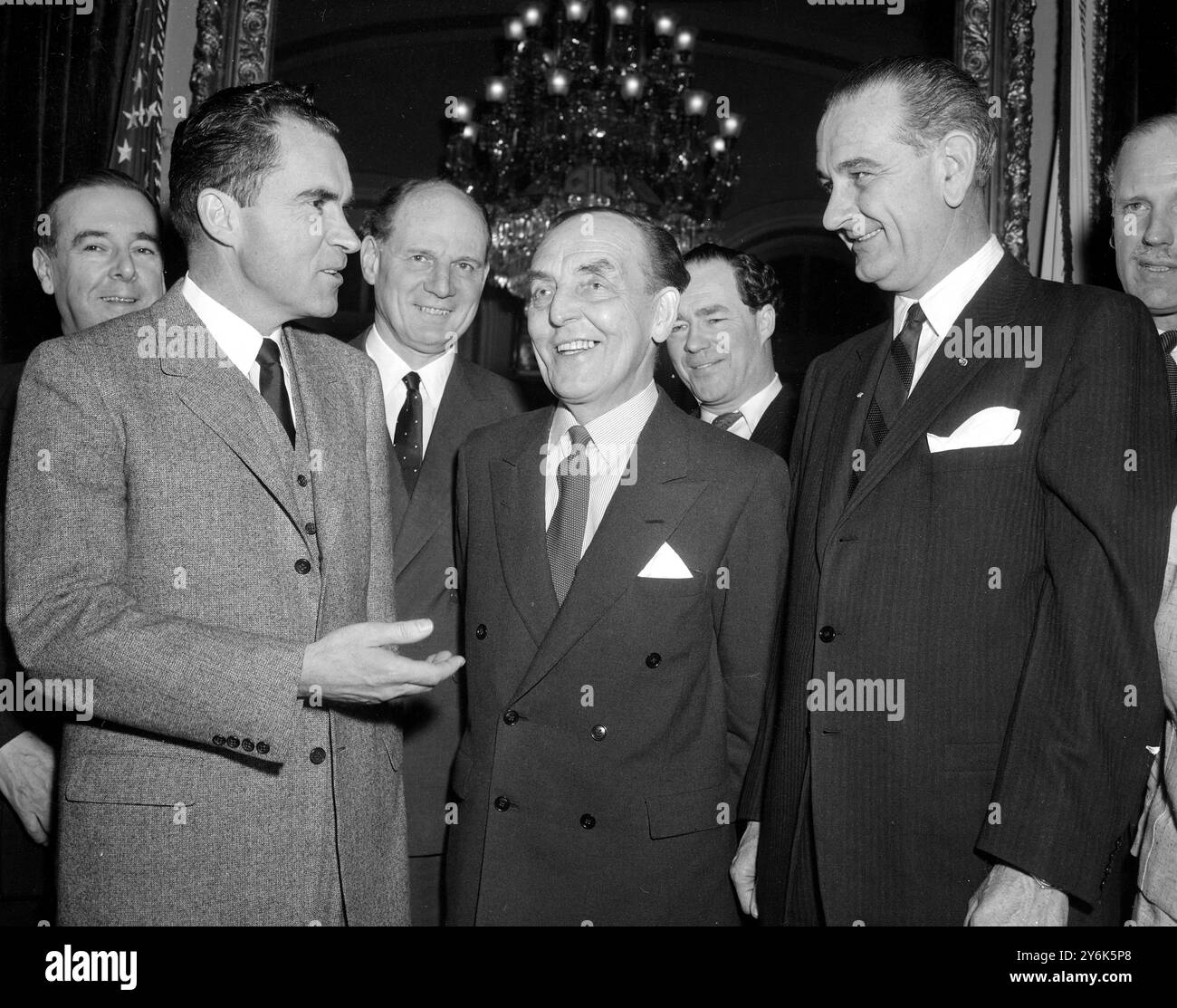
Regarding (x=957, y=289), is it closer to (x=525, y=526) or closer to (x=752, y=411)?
(x=525, y=526)

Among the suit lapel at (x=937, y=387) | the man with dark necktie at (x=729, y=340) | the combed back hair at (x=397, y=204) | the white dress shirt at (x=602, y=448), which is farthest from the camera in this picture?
the man with dark necktie at (x=729, y=340)

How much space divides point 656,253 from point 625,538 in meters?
0.67

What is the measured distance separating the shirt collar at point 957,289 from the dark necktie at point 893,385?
0.03 meters

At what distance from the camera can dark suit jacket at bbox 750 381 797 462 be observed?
2912mm

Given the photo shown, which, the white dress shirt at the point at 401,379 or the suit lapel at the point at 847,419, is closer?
the suit lapel at the point at 847,419

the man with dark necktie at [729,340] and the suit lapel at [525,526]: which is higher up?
the man with dark necktie at [729,340]

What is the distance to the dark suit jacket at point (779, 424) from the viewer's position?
291 centimetres

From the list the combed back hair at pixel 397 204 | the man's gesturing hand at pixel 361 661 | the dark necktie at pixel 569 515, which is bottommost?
the man's gesturing hand at pixel 361 661

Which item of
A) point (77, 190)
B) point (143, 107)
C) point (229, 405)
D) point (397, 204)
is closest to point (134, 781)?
point (229, 405)

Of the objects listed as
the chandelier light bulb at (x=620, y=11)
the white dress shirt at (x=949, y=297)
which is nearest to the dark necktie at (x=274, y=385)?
the white dress shirt at (x=949, y=297)

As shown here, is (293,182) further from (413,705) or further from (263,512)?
(413,705)

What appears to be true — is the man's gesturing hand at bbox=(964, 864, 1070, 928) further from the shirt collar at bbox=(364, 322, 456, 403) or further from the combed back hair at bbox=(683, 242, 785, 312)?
the combed back hair at bbox=(683, 242, 785, 312)

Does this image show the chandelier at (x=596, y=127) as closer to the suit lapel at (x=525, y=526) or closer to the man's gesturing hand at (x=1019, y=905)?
the suit lapel at (x=525, y=526)
